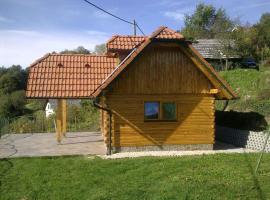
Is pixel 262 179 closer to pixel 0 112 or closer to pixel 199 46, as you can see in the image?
pixel 199 46

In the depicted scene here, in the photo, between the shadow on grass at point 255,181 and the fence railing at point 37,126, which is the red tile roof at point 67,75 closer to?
the fence railing at point 37,126

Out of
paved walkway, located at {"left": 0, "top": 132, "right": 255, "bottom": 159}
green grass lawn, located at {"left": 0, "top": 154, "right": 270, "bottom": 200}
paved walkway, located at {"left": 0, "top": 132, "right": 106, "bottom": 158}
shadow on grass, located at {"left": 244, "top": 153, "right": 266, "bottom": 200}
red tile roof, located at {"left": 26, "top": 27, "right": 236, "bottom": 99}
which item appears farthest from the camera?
red tile roof, located at {"left": 26, "top": 27, "right": 236, "bottom": 99}

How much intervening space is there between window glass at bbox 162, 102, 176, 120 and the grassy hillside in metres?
4.46

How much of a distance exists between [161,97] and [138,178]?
563 cm

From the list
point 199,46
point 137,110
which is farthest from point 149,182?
point 199,46

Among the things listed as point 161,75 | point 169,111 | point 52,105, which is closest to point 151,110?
point 169,111

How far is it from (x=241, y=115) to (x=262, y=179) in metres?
8.42

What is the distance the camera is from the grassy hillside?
20.4m

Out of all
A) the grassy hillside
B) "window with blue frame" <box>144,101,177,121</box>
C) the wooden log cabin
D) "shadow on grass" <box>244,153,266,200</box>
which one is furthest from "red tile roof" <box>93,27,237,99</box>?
"shadow on grass" <box>244,153,266,200</box>

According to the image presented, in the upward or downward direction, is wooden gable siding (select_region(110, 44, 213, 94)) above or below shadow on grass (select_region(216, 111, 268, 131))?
above

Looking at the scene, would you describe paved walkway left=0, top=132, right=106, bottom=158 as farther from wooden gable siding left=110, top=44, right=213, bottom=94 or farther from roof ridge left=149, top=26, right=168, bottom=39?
roof ridge left=149, top=26, right=168, bottom=39

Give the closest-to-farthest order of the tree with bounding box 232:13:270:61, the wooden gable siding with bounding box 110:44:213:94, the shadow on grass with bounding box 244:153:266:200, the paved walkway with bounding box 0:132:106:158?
the shadow on grass with bounding box 244:153:266:200 → the wooden gable siding with bounding box 110:44:213:94 → the paved walkway with bounding box 0:132:106:158 → the tree with bounding box 232:13:270:61

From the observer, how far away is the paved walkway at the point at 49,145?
15.5 meters

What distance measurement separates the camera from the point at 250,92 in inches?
974
